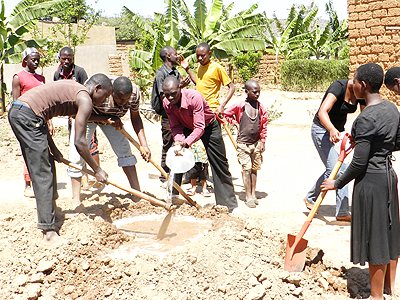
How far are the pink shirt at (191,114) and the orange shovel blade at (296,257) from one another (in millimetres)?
1576

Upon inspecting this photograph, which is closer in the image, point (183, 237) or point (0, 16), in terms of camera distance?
point (183, 237)

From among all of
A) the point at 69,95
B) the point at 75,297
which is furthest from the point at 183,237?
the point at 69,95

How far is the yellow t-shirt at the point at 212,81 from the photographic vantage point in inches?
231

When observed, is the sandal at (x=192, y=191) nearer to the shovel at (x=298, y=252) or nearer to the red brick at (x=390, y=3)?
the shovel at (x=298, y=252)

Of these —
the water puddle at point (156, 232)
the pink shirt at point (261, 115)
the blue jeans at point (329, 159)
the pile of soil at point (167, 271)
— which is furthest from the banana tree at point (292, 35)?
the pile of soil at point (167, 271)

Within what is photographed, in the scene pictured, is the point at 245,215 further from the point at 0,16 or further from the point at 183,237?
the point at 0,16

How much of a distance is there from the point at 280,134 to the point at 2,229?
738cm

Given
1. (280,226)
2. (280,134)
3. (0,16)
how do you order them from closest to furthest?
(280,226)
(280,134)
(0,16)

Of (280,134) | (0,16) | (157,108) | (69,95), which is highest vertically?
(0,16)

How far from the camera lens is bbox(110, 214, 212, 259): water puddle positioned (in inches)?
152

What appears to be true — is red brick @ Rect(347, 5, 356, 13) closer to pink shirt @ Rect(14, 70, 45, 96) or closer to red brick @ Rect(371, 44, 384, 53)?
red brick @ Rect(371, 44, 384, 53)

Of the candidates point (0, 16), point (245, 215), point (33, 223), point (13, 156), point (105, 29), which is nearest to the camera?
point (33, 223)

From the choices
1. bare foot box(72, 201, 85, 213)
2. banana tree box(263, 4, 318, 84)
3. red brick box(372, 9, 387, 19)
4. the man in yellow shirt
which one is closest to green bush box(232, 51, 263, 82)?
banana tree box(263, 4, 318, 84)

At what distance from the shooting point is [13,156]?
7953 mm
